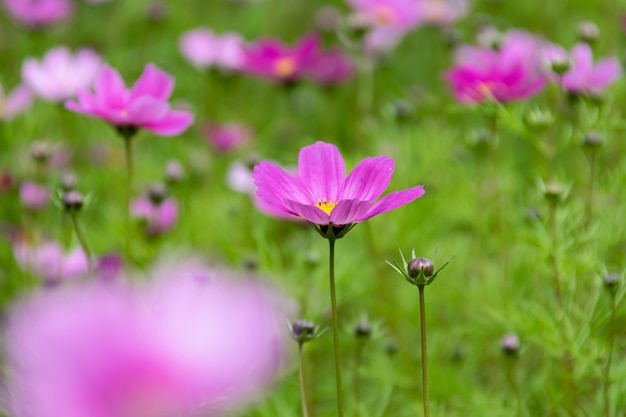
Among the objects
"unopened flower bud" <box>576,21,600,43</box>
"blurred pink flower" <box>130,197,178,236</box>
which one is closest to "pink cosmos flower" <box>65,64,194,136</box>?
"blurred pink flower" <box>130,197,178,236</box>

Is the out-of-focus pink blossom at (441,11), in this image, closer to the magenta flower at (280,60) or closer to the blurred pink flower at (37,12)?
the magenta flower at (280,60)

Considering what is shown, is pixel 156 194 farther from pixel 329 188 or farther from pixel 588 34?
pixel 588 34

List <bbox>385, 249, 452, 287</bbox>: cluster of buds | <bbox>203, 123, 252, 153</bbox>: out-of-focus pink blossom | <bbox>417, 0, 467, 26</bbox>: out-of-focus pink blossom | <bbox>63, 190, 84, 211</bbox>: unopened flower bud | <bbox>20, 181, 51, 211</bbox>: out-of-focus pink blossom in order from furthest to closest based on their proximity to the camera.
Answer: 1. <bbox>417, 0, 467, 26</bbox>: out-of-focus pink blossom
2. <bbox>203, 123, 252, 153</bbox>: out-of-focus pink blossom
3. <bbox>20, 181, 51, 211</bbox>: out-of-focus pink blossom
4. <bbox>63, 190, 84, 211</bbox>: unopened flower bud
5. <bbox>385, 249, 452, 287</bbox>: cluster of buds

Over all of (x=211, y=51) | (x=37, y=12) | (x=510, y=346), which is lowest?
(x=510, y=346)

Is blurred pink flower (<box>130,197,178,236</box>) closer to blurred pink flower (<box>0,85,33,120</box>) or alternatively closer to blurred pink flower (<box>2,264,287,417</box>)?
blurred pink flower (<box>0,85,33,120</box>)

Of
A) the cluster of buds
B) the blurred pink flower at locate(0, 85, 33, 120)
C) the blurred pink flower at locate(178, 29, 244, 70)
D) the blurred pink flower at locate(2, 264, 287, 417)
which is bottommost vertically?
the blurred pink flower at locate(178, 29, 244, 70)

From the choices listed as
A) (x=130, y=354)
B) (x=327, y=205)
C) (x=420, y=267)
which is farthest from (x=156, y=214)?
(x=130, y=354)
